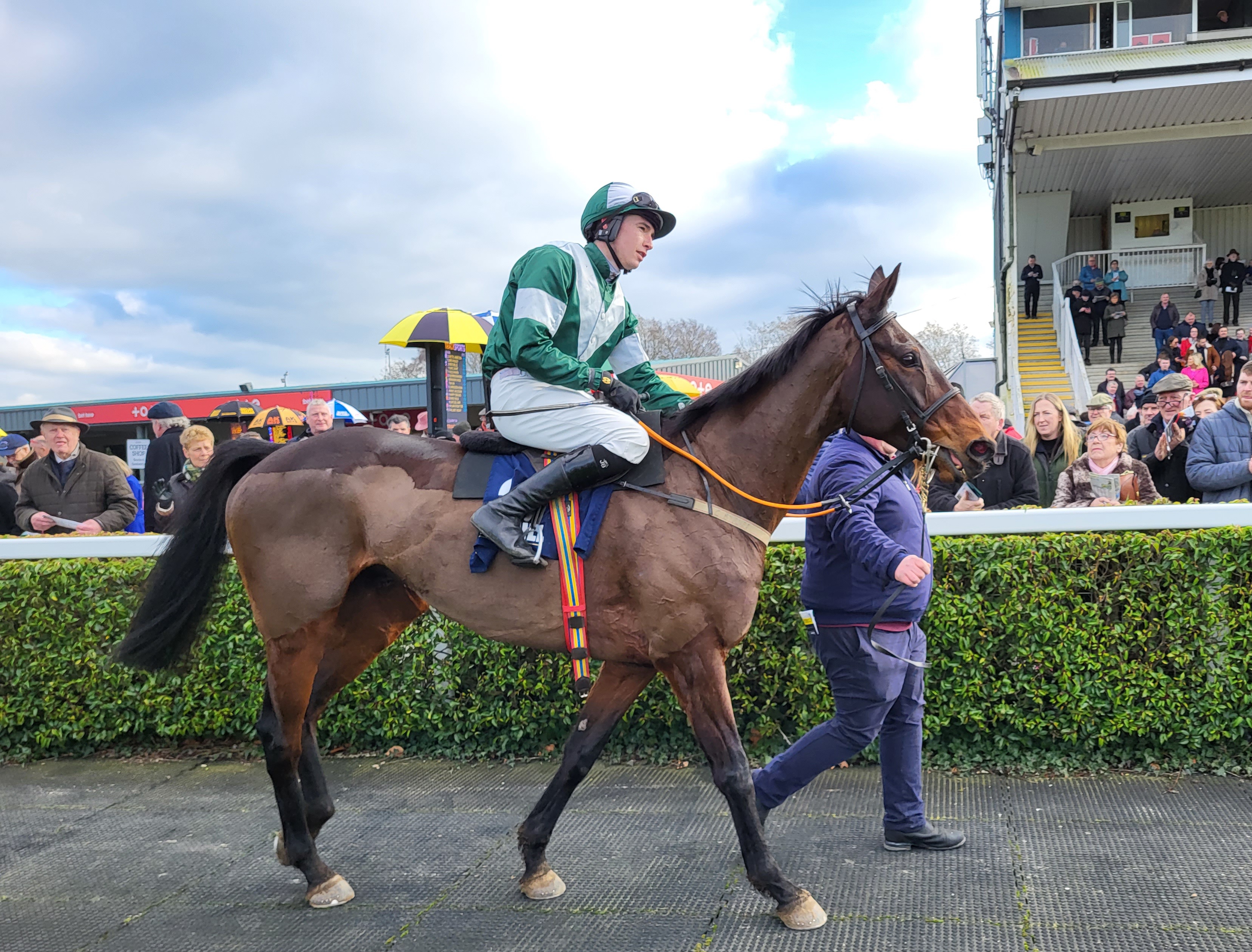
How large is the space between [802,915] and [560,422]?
1.80 meters

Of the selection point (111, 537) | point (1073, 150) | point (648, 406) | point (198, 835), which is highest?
point (1073, 150)

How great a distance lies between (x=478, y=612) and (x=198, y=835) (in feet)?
6.17

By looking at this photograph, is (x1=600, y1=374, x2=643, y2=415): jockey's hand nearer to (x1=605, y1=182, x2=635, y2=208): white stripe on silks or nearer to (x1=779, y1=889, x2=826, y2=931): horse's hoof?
(x1=605, y1=182, x2=635, y2=208): white stripe on silks

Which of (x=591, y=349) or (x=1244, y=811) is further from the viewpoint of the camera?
(x=1244, y=811)

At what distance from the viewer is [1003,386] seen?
19.0 m

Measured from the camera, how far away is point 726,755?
312 cm

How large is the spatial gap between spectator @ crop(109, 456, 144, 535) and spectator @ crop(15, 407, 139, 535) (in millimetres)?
75

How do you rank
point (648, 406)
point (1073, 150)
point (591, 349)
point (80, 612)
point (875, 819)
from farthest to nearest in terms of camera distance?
point (1073, 150), point (80, 612), point (875, 819), point (648, 406), point (591, 349)

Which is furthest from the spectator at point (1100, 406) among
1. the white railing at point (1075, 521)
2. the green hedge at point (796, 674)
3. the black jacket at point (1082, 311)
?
the black jacket at point (1082, 311)

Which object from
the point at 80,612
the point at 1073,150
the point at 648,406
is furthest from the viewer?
the point at 1073,150

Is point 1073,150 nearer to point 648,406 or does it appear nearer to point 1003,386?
point 1003,386

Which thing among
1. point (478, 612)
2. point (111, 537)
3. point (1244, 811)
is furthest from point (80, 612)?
point (1244, 811)

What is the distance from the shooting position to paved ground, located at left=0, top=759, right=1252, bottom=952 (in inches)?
120

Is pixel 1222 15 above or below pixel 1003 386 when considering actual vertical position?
above
